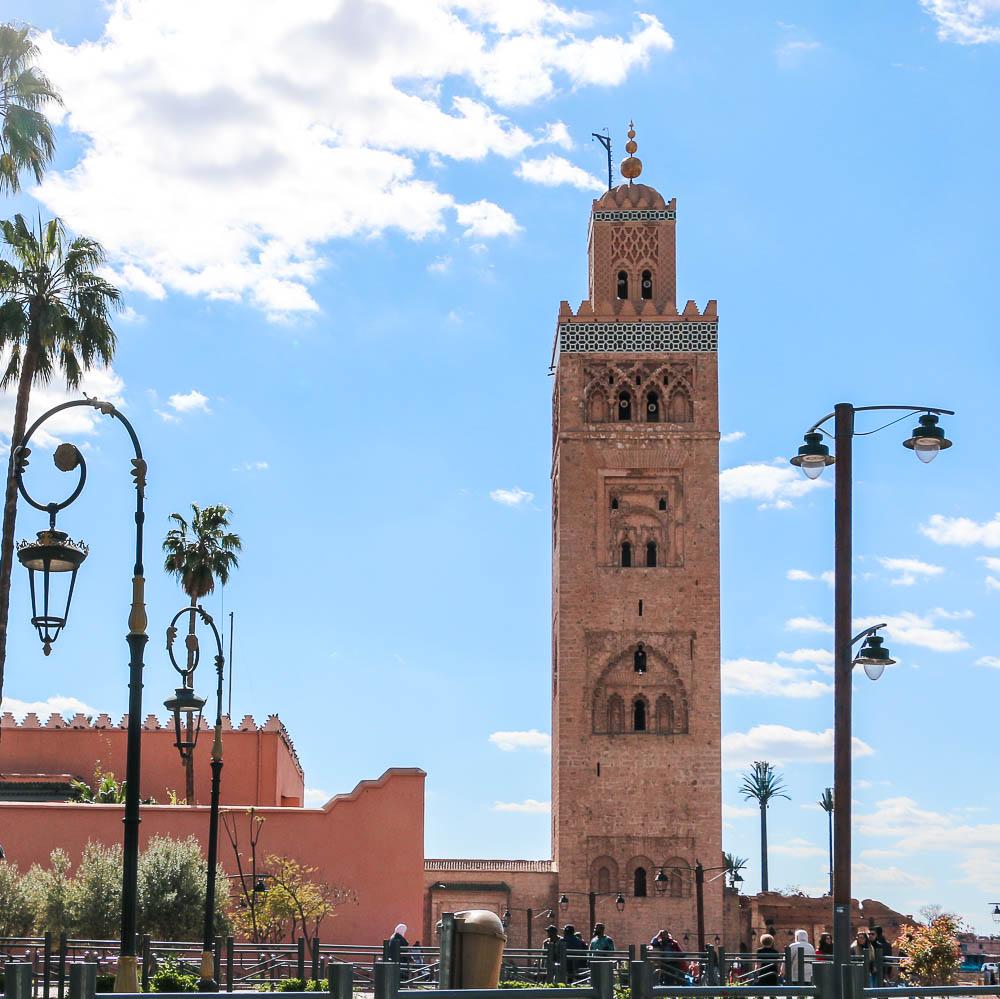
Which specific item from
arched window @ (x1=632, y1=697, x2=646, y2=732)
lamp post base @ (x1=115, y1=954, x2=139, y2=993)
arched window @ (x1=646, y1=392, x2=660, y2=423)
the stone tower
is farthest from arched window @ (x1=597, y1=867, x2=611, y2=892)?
lamp post base @ (x1=115, y1=954, x2=139, y2=993)

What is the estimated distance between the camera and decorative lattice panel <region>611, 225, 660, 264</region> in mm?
57156

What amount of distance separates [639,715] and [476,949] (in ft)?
145

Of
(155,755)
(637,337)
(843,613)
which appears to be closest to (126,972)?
(843,613)

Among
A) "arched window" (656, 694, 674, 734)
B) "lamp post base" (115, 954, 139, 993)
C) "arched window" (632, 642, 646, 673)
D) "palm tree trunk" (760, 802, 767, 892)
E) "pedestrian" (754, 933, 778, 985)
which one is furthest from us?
"palm tree trunk" (760, 802, 767, 892)

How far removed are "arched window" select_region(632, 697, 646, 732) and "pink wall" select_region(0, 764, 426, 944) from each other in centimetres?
1511

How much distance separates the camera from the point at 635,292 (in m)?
56.7

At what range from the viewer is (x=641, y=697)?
172 feet

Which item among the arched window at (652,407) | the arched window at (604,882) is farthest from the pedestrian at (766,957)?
the arched window at (652,407)

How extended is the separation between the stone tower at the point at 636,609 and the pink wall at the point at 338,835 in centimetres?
1384

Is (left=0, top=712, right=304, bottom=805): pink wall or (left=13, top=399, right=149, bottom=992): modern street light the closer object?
(left=13, top=399, right=149, bottom=992): modern street light

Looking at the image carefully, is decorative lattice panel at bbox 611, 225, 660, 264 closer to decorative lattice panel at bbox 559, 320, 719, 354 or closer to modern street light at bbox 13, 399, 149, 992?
decorative lattice panel at bbox 559, 320, 719, 354

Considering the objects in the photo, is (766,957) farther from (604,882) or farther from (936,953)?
(604,882)

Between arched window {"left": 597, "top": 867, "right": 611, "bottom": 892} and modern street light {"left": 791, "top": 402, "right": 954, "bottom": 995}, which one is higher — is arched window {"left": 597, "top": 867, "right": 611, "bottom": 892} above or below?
below

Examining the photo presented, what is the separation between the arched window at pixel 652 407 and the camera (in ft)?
179
